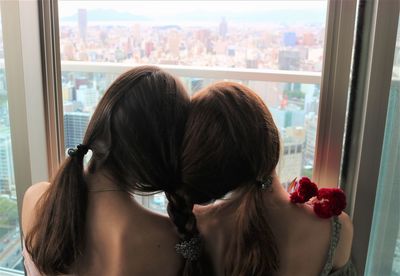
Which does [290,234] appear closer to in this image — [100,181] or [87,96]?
[100,181]

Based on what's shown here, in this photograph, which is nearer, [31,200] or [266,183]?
[266,183]

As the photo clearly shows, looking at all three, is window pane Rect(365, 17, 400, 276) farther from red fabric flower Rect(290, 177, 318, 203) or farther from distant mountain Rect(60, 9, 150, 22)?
distant mountain Rect(60, 9, 150, 22)

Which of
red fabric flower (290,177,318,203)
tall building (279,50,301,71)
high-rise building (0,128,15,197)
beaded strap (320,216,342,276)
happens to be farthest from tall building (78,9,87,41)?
beaded strap (320,216,342,276)

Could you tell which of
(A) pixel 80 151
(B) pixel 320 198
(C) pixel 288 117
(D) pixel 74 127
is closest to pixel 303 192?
(B) pixel 320 198

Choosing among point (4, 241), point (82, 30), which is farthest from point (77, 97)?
point (4, 241)

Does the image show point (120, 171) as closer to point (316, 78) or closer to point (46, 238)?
point (46, 238)

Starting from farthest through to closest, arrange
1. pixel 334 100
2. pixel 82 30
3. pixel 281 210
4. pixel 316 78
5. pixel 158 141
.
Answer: pixel 82 30 < pixel 316 78 < pixel 334 100 < pixel 281 210 < pixel 158 141
